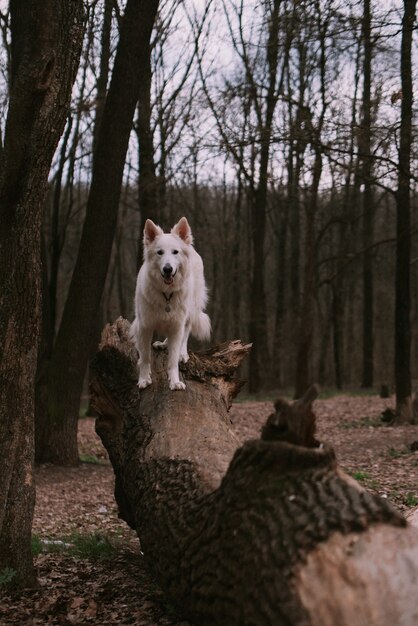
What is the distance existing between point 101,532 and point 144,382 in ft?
7.36

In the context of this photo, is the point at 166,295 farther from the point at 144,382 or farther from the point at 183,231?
the point at 144,382

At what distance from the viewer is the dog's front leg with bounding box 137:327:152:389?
687 centimetres

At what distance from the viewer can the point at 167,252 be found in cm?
664

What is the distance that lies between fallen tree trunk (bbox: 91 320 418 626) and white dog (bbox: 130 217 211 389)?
1.56 meters

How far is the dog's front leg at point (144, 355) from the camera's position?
22.5ft

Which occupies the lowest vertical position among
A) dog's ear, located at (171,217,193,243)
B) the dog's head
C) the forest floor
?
the forest floor

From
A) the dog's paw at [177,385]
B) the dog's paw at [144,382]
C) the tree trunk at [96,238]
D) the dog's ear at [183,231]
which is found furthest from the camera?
the tree trunk at [96,238]

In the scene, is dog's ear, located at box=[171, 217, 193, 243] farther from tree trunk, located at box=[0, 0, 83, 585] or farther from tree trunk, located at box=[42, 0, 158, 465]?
tree trunk, located at box=[42, 0, 158, 465]

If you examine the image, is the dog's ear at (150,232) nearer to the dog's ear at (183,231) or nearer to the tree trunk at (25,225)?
the dog's ear at (183,231)

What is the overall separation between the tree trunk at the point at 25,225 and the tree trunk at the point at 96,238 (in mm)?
5820

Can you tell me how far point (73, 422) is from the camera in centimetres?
1155

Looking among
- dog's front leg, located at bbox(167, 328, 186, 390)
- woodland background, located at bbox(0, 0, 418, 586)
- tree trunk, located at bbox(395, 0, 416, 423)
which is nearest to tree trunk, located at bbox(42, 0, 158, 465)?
woodland background, located at bbox(0, 0, 418, 586)

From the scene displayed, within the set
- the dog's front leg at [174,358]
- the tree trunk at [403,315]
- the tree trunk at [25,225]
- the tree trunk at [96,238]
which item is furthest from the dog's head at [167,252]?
the tree trunk at [403,315]

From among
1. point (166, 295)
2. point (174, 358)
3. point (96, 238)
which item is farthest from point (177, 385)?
point (96, 238)
